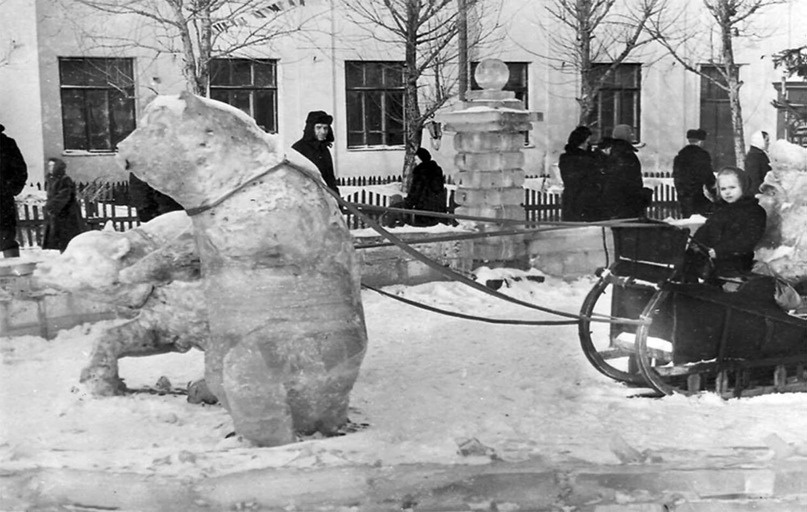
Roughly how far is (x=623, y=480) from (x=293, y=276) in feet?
5.73

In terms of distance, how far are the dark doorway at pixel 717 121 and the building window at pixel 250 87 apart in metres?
11.1

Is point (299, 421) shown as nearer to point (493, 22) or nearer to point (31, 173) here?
point (31, 173)

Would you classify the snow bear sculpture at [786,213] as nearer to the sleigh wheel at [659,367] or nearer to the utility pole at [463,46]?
the sleigh wheel at [659,367]

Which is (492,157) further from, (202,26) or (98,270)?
(98,270)

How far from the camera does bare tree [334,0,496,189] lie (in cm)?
1609

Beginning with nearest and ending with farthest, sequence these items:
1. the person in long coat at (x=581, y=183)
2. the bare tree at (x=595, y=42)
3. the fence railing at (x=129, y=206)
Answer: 1. the person in long coat at (x=581, y=183)
2. the fence railing at (x=129, y=206)
3. the bare tree at (x=595, y=42)

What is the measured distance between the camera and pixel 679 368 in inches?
239

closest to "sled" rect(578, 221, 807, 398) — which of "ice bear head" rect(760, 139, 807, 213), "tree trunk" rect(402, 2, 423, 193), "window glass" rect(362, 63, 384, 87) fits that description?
"ice bear head" rect(760, 139, 807, 213)

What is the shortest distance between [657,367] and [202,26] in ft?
31.9

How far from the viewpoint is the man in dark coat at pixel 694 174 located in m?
12.5

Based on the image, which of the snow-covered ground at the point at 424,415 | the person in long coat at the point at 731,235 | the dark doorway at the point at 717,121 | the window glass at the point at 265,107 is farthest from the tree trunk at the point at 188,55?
the dark doorway at the point at 717,121

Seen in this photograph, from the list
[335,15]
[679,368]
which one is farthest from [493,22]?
[679,368]

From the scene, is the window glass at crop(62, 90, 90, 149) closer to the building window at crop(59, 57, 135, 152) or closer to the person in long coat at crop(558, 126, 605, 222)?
the building window at crop(59, 57, 135, 152)

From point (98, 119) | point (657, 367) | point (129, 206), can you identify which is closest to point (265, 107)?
point (98, 119)
